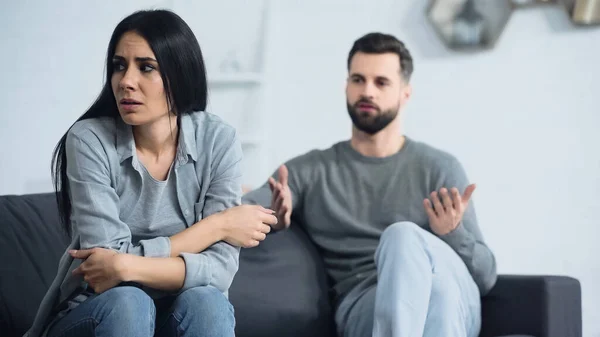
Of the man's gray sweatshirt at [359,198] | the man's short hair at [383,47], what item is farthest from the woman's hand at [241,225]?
the man's short hair at [383,47]

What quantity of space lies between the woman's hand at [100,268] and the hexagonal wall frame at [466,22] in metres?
2.06

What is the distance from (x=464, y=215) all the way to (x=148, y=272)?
109cm

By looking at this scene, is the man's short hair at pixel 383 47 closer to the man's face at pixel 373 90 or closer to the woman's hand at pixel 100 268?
the man's face at pixel 373 90

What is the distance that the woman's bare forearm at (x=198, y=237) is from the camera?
5.24 ft

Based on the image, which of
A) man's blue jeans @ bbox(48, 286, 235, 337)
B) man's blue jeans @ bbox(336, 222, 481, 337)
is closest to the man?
man's blue jeans @ bbox(336, 222, 481, 337)

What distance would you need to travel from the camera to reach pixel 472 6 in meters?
3.23

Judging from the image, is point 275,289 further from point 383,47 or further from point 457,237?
point 383,47

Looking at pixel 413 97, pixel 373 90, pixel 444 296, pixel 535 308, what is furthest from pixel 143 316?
pixel 413 97

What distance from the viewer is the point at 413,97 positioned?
10.8 ft

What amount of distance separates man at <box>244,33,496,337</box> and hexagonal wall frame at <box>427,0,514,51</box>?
72cm

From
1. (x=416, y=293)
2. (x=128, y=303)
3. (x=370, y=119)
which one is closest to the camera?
(x=128, y=303)

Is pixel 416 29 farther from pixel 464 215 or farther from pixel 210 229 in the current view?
pixel 210 229

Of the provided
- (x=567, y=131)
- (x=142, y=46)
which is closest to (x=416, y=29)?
(x=567, y=131)

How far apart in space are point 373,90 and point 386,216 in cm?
40
